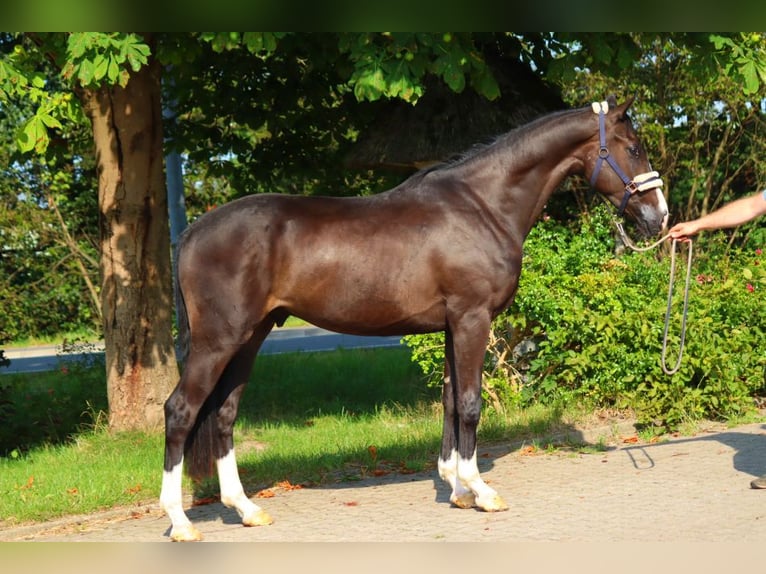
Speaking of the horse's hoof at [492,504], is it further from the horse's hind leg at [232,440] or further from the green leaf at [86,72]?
the green leaf at [86,72]

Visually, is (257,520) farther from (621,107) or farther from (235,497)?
(621,107)

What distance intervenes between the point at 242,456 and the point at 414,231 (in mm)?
3260

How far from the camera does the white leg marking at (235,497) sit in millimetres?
6094

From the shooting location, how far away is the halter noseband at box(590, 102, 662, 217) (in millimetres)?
6254

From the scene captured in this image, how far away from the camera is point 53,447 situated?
30.2 feet

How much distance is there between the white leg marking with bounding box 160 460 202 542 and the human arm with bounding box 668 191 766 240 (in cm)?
341

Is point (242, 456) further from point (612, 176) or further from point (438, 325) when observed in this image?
point (612, 176)

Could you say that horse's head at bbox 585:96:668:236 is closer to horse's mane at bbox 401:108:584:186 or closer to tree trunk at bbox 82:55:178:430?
horse's mane at bbox 401:108:584:186

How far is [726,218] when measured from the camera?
598 cm

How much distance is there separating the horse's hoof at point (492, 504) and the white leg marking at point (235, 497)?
1386 millimetres

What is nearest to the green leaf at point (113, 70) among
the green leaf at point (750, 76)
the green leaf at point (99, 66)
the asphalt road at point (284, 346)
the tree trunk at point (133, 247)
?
the green leaf at point (99, 66)

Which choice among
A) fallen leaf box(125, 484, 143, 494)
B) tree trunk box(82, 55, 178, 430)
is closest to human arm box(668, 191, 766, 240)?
fallen leaf box(125, 484, 143, 494)

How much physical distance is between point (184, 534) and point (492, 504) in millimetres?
1971
